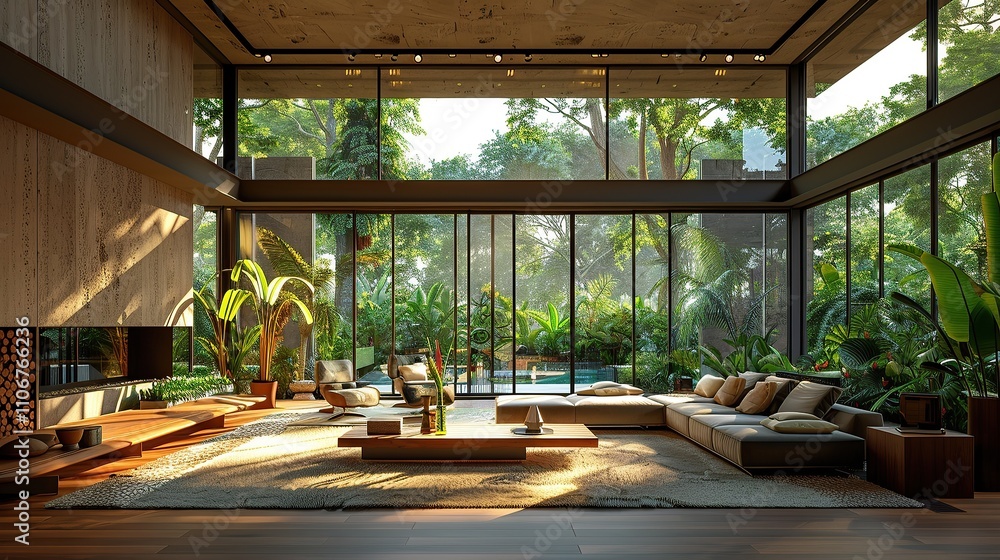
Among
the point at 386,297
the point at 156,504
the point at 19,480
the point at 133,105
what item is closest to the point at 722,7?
the point at 386,297

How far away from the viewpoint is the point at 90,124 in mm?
5887

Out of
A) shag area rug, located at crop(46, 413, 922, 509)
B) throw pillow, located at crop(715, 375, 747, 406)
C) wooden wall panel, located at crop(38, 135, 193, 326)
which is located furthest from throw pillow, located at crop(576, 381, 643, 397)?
wooden wall panel, located at crop(38, 135, 193, 326)

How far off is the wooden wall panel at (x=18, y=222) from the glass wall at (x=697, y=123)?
284 inches

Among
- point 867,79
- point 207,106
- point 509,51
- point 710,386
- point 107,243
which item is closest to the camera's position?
point 107,243

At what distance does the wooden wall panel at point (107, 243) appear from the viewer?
6.12 metres

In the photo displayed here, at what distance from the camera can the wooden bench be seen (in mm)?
4785

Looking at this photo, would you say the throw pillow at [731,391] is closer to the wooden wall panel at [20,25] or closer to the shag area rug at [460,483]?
the shag area rug at [460,483]

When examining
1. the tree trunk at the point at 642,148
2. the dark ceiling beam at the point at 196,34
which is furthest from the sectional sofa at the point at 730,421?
the dark ceiling beam at the point at 196,34

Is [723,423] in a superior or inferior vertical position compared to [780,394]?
inferior

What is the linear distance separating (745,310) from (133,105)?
330 inches

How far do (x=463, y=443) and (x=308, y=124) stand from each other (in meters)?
6.36

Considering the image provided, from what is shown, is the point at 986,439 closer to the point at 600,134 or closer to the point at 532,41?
the point at 600,134

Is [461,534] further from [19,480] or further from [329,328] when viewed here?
[329,328]

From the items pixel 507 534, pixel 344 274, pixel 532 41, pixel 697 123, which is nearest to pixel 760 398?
pixel 507 534
